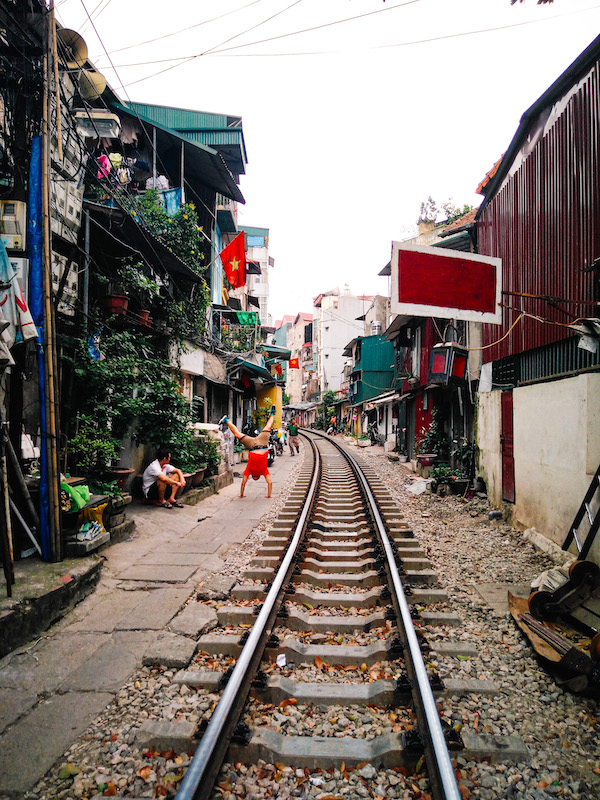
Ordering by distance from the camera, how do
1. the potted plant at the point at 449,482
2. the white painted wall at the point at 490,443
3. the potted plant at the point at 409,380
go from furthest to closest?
the potted plant at the point at 409,380, the potted plant at the point at 449,482, the white painted wall at the point at 490,443

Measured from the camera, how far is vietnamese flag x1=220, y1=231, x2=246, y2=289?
14882 mm

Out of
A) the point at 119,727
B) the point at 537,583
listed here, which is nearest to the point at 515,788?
the point at 119,727

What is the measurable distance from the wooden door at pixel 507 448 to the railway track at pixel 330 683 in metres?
3.30

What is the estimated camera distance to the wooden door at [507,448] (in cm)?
841

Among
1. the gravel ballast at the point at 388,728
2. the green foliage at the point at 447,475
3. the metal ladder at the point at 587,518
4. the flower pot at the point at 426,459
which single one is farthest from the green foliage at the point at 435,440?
the gravel ballast at the point at 388,728

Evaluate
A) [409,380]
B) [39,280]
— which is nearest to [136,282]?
[39,280]

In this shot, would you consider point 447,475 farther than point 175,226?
No

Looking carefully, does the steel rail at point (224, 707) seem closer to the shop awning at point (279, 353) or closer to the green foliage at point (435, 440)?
the green foliage at point (435, 440)

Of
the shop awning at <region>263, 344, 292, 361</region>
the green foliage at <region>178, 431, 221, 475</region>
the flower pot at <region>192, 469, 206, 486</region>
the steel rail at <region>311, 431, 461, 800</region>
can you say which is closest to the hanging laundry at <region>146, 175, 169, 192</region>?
the green foliage at <region>178, 431, 221, 475</region>

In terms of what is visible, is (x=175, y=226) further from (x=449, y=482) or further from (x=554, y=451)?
(x=554, y=451)

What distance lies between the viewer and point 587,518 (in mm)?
5805

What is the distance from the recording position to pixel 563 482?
6.43 meters

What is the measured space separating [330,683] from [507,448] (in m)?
6.52

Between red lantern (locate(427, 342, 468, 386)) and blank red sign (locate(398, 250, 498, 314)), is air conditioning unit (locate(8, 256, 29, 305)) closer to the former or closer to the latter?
blank red sign (locate(398, 250, 498, 314))
